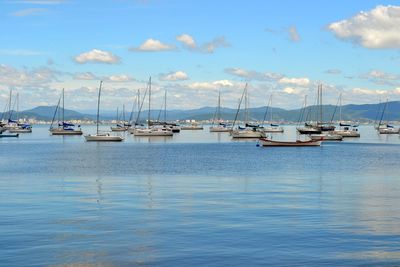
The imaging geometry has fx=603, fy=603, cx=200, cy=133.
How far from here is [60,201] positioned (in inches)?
1574

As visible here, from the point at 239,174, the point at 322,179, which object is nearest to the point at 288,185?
the point at 322,179

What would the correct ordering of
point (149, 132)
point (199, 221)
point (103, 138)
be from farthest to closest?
point (149, 132), point (103, 138), point (199, 221)

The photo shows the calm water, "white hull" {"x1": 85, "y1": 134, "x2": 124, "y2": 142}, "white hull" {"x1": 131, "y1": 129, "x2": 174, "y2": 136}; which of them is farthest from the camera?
"white hull" {"x1": 131, "y1": 129, "x2": 174, "y2": 136}

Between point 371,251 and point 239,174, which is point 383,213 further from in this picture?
point 239,174

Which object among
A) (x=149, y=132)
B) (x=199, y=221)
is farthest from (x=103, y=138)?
(x=199, y=221)

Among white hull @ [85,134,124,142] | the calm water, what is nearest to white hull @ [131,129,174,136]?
white hull @ [85,134,124,142]

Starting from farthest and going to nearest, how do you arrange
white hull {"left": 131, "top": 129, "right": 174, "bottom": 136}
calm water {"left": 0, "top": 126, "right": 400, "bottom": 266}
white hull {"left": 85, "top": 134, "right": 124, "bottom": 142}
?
white hull {"left": 131, "top": 129, "right": 174, "bottom": 136}, white hull {"left": 85, "top": 134, "right": 124, "bottom": 142}, calm water {"left": 0, "top": 126, "right": 400, "bottom": 266}

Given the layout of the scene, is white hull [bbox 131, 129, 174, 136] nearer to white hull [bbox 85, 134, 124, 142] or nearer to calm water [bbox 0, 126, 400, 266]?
white hull [bbox 85, 134, 124, 142]

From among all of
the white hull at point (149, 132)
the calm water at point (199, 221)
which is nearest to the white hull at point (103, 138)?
the white hull at point (149, 132)

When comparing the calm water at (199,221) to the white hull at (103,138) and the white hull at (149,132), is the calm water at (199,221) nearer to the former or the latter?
the white hull at (103,138)

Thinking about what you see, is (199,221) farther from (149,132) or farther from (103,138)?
(149,132)

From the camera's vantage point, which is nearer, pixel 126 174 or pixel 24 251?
pixel 24 251

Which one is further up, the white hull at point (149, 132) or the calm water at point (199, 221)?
the white hull at point (149, 132)

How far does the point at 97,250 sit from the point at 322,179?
121 ft
